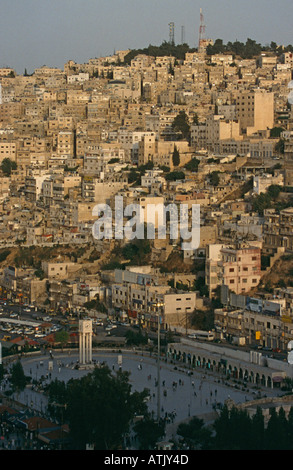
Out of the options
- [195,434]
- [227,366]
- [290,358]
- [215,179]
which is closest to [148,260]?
[215,179]

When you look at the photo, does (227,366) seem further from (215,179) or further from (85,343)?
(215,179)

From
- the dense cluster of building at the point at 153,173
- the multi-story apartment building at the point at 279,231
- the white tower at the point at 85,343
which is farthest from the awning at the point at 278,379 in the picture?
the multi-story apartment building at the point at 279,231

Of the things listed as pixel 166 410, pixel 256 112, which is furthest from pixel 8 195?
pixel 166 410

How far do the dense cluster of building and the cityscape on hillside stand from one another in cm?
8

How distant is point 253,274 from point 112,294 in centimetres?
468

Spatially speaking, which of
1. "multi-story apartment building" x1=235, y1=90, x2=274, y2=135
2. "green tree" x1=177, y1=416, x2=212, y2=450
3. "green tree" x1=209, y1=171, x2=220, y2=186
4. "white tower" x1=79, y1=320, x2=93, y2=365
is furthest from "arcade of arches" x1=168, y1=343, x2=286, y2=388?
"multi-story apartment building" x1=235, y1=90, x2=274, y2=135

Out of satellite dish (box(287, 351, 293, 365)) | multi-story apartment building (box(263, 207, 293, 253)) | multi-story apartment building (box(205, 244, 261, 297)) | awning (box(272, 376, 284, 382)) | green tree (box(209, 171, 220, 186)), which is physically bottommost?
awning (box(272, 376, 284, 382))

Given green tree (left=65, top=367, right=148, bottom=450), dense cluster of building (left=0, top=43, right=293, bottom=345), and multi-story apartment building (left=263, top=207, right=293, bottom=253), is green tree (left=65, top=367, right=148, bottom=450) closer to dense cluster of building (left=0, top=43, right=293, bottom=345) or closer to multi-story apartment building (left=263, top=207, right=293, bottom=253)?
dense cluster of building (left=0, top=43, right=293, bottom=345)

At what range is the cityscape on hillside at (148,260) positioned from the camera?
92.7 ft

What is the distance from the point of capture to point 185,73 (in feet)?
220

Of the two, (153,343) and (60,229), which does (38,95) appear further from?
(153,343)

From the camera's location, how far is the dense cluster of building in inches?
1554

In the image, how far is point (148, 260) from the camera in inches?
1687

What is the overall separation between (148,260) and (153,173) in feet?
22.3
